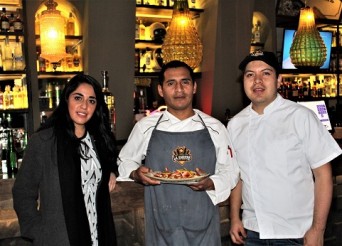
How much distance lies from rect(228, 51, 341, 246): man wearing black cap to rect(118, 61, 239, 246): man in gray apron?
0.12m

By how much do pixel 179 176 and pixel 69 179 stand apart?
46 centimetres

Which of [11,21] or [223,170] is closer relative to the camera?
[223,170]

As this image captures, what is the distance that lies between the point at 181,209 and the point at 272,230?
408 mm

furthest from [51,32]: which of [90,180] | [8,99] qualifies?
[90,180]

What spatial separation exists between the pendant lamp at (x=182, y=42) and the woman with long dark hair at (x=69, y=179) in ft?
6.56

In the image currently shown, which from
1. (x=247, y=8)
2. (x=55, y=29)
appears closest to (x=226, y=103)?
(x=247, y=8)

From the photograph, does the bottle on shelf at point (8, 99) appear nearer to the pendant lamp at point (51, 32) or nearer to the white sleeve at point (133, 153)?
the pendant lamp at point (51, 32)

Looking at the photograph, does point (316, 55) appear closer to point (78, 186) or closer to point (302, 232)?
point (302, 232)

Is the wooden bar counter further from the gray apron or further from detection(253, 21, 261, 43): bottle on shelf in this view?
detection(253, 21, 261, 43): bottle on shelf

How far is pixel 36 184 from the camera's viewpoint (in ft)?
5.60

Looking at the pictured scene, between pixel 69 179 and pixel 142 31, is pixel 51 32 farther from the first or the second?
pixel 69 179

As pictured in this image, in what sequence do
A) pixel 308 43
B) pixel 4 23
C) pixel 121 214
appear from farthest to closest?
pixel 308 43 → pixel 4 23 → pixel 121 214

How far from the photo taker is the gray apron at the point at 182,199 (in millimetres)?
1913

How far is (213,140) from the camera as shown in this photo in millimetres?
1948
